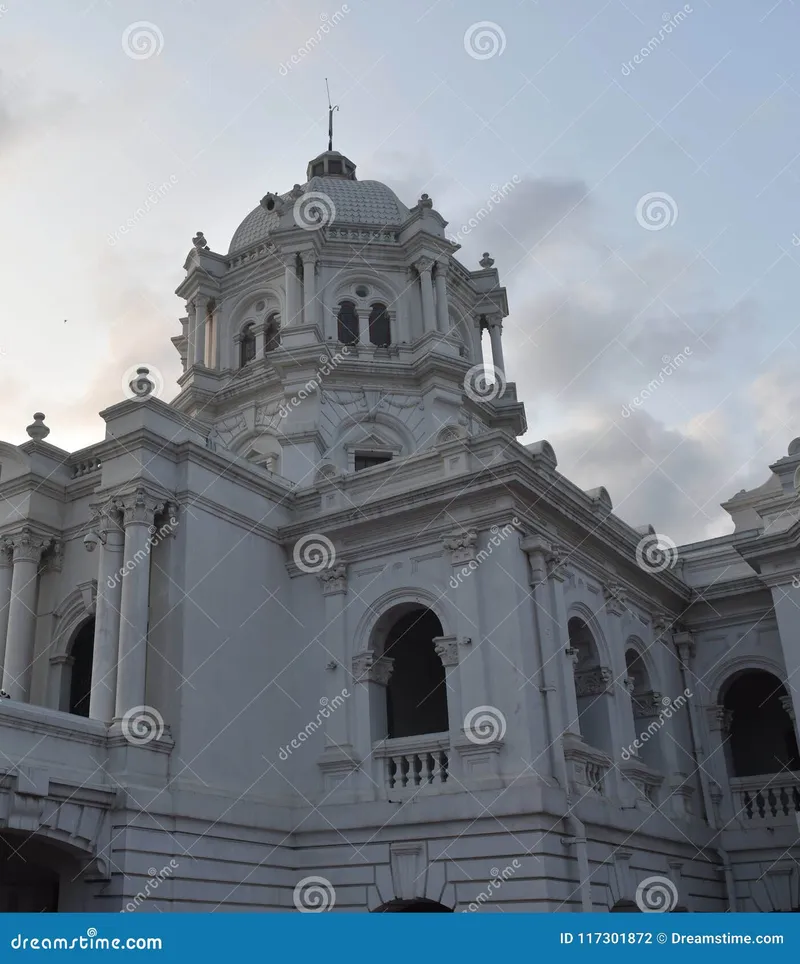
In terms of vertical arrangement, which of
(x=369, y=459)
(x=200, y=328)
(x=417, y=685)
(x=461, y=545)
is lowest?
(x=417, y=685)

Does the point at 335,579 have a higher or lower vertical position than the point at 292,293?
lower

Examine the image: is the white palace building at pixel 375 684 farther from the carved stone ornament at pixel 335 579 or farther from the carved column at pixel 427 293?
the carved column at pixel 427 293

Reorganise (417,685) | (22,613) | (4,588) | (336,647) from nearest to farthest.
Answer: (336,647), (22,613), (4,588), (417,685)

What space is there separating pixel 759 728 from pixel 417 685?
954cm

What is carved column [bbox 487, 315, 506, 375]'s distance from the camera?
32344 mm

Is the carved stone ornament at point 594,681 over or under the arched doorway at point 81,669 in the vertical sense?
under

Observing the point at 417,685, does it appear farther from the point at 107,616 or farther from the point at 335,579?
the point at 107,616

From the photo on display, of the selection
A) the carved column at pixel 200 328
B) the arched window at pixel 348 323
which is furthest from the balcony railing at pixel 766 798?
the carved column at pixel 200 328

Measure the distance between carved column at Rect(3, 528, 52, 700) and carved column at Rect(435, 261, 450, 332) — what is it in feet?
43.3

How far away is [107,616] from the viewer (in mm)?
18219

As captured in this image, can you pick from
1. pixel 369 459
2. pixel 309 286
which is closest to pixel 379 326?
pixel 309 286

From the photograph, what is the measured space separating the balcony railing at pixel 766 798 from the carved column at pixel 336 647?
395 inches

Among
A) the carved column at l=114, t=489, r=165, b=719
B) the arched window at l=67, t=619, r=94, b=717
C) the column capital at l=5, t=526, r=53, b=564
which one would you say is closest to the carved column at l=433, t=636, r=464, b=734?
the carved column at l=114, t=489, r=165, b=719

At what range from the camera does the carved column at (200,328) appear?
102 feet
